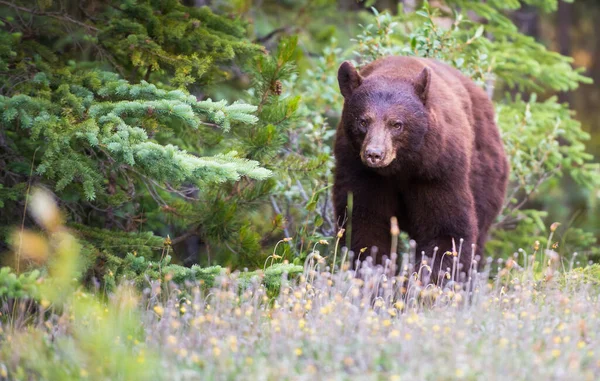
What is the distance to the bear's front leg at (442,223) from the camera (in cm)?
650

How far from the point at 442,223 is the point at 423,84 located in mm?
1119

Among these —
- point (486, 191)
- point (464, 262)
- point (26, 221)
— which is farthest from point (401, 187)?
point (26, 221)

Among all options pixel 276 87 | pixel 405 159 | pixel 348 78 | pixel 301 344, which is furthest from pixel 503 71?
pixel 301 344

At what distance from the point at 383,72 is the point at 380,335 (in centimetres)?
299

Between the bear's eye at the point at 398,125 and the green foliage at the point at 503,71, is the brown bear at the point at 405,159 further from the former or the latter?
the green foliage at the point at 503,71

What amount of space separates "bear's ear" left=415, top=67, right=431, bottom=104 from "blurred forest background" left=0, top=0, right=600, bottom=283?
36.1 inches

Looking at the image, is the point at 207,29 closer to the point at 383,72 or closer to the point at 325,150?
the point at 383,72

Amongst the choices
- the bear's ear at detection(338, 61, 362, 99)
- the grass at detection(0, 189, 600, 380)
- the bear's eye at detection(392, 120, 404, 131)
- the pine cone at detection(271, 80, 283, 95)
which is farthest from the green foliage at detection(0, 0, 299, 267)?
the grass at detection(0, 189, 600, 380)

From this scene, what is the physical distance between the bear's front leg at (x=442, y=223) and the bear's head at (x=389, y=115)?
1.46 ft

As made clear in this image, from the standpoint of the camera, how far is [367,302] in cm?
471

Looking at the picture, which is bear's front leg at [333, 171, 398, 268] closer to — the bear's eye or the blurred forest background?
the blurred forest background

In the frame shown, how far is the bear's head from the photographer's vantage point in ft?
19.9

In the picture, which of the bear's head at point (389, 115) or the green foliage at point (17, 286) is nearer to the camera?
the green foliage at point (17, 286)

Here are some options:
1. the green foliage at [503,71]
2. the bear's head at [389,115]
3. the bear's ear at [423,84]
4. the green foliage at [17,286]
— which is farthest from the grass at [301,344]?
the green foliage at [503,71]
